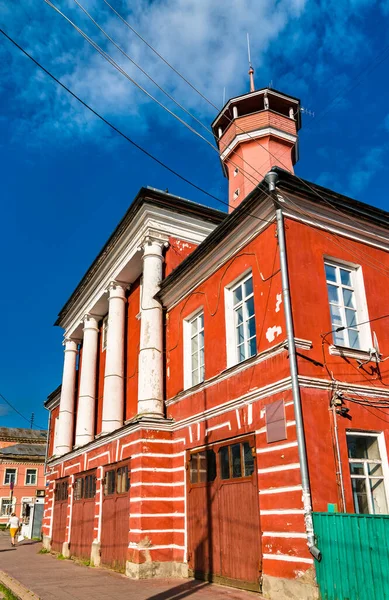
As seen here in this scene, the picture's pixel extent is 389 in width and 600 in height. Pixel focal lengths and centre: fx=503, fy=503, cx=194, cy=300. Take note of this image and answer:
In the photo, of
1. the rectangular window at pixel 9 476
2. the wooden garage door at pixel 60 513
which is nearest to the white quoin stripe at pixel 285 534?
the wooden garage door at pixel 60 513

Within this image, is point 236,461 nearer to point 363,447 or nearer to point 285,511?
point 285,511

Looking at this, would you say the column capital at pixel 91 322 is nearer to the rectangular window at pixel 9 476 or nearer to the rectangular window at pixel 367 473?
the rectangular window at pixel 367 473

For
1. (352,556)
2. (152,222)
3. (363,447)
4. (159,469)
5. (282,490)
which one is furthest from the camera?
(152,222)

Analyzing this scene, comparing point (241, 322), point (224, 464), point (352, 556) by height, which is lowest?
point (352, 556)

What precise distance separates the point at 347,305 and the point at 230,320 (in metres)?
2.79

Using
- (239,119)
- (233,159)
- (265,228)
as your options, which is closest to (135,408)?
(265,228)

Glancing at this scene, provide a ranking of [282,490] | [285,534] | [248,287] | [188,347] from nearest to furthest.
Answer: [285,534] < [282,490] < [248,287] < [188,347]

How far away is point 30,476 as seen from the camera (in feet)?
170

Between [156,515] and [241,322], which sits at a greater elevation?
[241,322]

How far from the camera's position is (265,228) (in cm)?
1106

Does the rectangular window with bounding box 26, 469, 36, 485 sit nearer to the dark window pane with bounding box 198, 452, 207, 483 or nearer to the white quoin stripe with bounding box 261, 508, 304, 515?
the dark window pane with bounding box 198, 452, 207, 483

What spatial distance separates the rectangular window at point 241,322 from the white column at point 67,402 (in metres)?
13.6

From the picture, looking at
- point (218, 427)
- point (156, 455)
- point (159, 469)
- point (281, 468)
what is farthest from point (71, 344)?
point (281, 468)

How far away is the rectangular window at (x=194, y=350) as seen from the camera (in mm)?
13727
